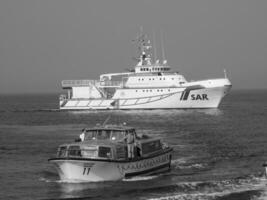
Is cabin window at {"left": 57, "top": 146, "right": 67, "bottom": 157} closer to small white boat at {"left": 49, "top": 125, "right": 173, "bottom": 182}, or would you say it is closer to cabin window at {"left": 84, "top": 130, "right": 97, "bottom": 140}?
small white boat at {"left": 49, "top": 125, "right": 173, "bottom": 182}

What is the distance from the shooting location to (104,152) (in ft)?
94.2

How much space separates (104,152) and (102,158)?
455 mm

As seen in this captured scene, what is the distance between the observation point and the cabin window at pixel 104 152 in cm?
2866

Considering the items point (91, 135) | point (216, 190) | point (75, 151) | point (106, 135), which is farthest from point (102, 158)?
point (216, 190)

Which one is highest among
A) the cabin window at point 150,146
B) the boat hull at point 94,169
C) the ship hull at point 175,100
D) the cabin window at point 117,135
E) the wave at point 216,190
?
the ship hull at point 175,100

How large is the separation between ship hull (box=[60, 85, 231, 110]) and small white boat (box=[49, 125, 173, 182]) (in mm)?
65746

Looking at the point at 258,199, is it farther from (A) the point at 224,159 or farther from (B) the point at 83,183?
(A) the point at 224,159

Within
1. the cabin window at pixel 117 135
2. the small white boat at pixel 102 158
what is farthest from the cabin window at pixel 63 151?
the cabin window at pixel 117 135

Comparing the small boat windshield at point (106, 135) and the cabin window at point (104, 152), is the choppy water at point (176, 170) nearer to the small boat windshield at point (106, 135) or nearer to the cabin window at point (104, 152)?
the cabin window at point (104, 152)

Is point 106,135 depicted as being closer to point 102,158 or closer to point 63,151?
point 102,158

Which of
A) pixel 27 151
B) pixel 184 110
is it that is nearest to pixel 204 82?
pixel 184 110

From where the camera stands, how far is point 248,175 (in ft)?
101

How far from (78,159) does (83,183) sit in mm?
1423

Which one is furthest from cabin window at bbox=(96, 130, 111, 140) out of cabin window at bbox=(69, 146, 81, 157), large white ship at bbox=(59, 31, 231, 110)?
large white ship at bbox=(59, 31, 231, 110)
